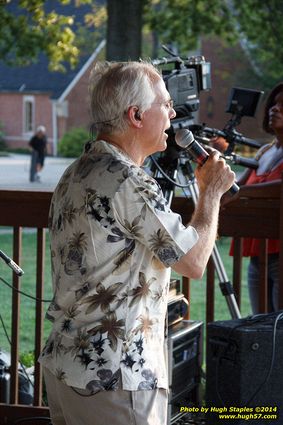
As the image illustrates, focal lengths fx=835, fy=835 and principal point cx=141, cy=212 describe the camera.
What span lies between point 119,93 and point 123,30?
23.5 ft

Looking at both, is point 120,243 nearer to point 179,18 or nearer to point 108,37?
point 108,37

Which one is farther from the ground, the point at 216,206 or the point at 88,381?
the point at 216,206

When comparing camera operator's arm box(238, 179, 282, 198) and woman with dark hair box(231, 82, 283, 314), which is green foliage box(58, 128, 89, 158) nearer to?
woman with dark hair box(231, 82, 283, 314)

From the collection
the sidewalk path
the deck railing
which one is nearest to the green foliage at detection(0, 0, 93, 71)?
the sidewalk path

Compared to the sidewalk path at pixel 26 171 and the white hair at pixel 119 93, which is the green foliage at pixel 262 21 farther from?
the white hair at pixel 119 93

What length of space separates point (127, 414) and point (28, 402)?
2138 mm

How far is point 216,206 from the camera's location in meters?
2.33

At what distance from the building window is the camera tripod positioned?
88.6 ft

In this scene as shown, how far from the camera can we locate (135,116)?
224 centimetres

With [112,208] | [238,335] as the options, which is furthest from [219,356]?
[112,208]

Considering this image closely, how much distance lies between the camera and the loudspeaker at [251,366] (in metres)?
2.98

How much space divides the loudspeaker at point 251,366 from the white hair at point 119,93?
1077 millimetres

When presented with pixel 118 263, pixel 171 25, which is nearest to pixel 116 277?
pixel 118 263

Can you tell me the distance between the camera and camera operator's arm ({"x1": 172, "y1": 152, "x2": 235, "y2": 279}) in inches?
87.7
